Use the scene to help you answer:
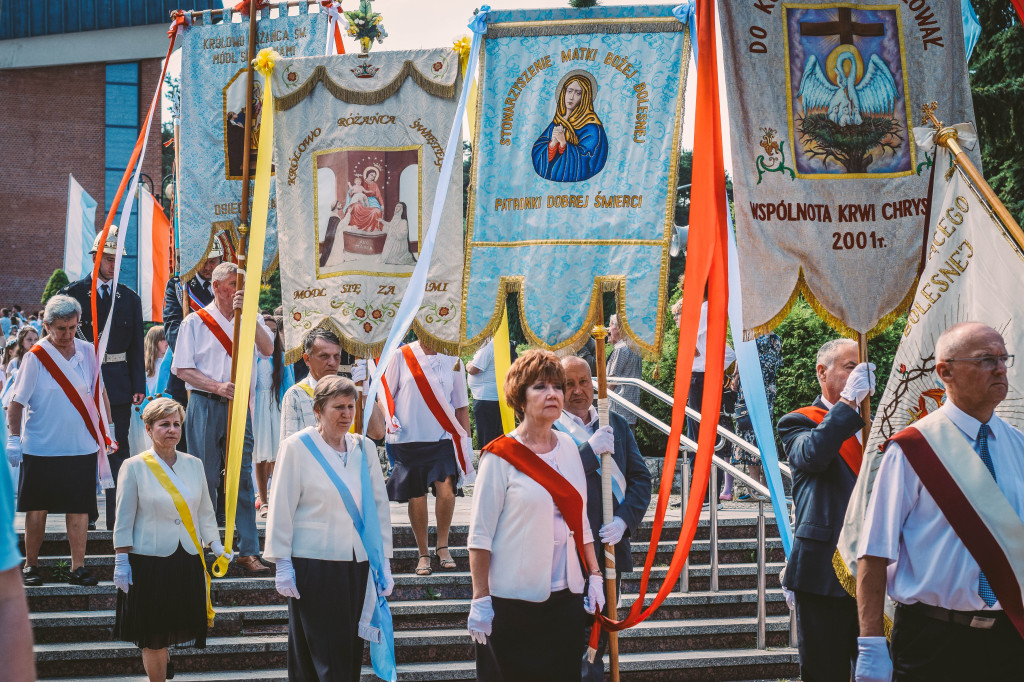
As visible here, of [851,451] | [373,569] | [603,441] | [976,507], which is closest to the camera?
[976,507]

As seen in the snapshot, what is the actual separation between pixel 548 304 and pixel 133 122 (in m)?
35.2

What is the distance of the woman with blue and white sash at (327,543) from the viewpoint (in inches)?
238

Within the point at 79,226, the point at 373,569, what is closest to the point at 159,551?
the point at 373,569

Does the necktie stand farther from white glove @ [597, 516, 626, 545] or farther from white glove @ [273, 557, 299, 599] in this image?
white glove @ [273, 557, 299, 599]

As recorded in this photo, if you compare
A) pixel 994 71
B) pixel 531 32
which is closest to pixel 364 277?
pixel 531 32

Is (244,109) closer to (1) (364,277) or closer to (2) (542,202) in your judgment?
(1) (364,277)

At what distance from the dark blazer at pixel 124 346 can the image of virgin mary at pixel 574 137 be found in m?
4.11

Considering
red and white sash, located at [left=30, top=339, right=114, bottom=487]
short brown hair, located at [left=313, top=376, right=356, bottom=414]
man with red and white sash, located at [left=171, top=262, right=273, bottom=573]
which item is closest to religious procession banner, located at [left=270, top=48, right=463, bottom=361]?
man with red and white sash, located at [left=171, top=262, right=273, bottom=573]

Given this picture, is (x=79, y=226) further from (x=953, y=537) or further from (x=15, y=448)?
(x=953, y=537)

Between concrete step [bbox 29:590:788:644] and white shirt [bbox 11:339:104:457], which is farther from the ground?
white shirt [bbox 11:339:104:457]

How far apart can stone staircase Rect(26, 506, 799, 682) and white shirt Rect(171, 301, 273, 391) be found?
4.64ft

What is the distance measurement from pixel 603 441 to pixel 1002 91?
9.48 metres

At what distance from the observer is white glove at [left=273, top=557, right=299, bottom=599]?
19.5 ft

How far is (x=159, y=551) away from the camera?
6609mm
